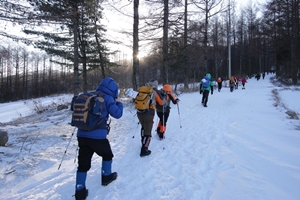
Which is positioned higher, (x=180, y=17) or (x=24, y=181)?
(x=180, y=17)

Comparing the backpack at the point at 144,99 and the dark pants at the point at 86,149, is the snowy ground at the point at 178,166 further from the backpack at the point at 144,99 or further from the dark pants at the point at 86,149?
the backpack at the point at 144,99

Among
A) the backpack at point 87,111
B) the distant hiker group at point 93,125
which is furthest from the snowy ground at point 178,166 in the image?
the backpack at point 87,111

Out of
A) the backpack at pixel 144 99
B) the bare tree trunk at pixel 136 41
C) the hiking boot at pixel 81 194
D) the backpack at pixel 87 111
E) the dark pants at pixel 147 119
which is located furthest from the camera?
the bare tree trunk at pixel 136 41

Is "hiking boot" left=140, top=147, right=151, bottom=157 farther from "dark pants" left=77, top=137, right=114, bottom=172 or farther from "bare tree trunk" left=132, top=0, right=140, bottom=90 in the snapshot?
"bare tree trunk" left=132, top=0, right=140, bottom=90

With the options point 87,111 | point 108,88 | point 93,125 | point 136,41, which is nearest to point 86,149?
point 93,125

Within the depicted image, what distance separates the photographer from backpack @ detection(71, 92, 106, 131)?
2.83 m

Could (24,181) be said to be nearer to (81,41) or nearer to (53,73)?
(81,41)

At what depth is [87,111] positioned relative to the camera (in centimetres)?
285

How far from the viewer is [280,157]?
13.2 ft

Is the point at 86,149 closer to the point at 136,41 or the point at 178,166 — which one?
the point at 178,166

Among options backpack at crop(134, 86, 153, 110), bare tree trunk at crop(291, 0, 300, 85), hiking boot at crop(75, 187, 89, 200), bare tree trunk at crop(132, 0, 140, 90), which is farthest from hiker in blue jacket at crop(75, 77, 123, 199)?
bare tree trunk at crop(291, 0, 300, 85)

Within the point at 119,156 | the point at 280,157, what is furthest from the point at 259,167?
the point at 119,156

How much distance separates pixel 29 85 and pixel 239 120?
65.6 meters

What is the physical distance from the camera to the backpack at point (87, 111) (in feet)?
9.30
